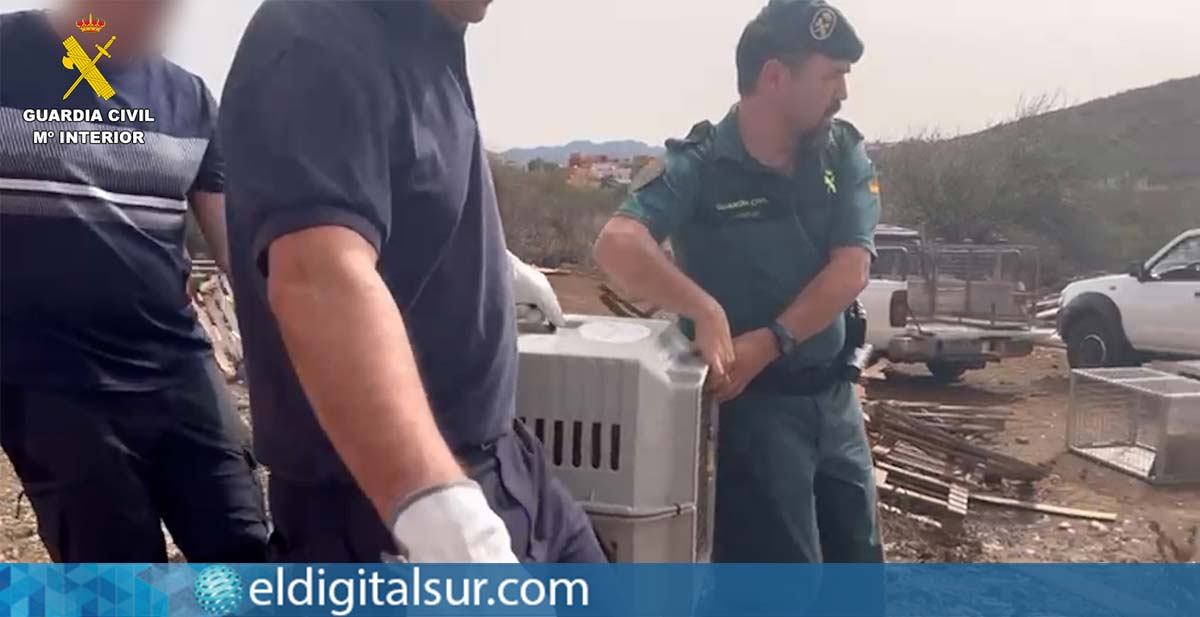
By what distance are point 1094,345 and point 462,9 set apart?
3.87m

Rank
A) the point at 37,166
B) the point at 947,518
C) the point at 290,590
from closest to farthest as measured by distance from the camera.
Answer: the point at 290,590 < the point at 37,166 < the point at 947,518

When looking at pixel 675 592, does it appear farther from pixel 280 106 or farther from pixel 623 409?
pixel 280 106

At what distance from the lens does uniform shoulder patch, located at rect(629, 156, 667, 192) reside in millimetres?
1481

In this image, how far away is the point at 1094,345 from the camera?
431 cm

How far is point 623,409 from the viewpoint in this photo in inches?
50.1

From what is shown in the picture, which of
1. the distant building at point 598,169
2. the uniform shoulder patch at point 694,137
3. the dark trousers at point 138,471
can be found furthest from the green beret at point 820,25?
the dark trousers at point 138,471

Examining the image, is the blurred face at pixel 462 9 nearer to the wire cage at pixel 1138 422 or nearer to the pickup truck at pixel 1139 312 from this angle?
the pickup truck at pixel 1139 312

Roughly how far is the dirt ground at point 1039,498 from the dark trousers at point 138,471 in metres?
0.84

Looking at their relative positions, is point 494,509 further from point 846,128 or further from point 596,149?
point 846,128

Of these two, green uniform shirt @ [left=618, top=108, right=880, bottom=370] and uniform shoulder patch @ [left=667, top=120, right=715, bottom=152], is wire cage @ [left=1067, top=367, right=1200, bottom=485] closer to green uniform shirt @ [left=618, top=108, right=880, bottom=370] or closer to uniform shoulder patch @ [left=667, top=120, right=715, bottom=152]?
green uniform shirt @ [left=618, top=108, right=880, bottom=370]

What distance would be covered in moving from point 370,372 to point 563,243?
696 mm

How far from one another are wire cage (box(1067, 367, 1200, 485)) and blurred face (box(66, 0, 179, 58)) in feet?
10.9

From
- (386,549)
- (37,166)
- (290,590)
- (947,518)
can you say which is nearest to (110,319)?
(37,166)

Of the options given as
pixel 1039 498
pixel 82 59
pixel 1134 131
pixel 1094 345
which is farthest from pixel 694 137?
pixel 1094 345
